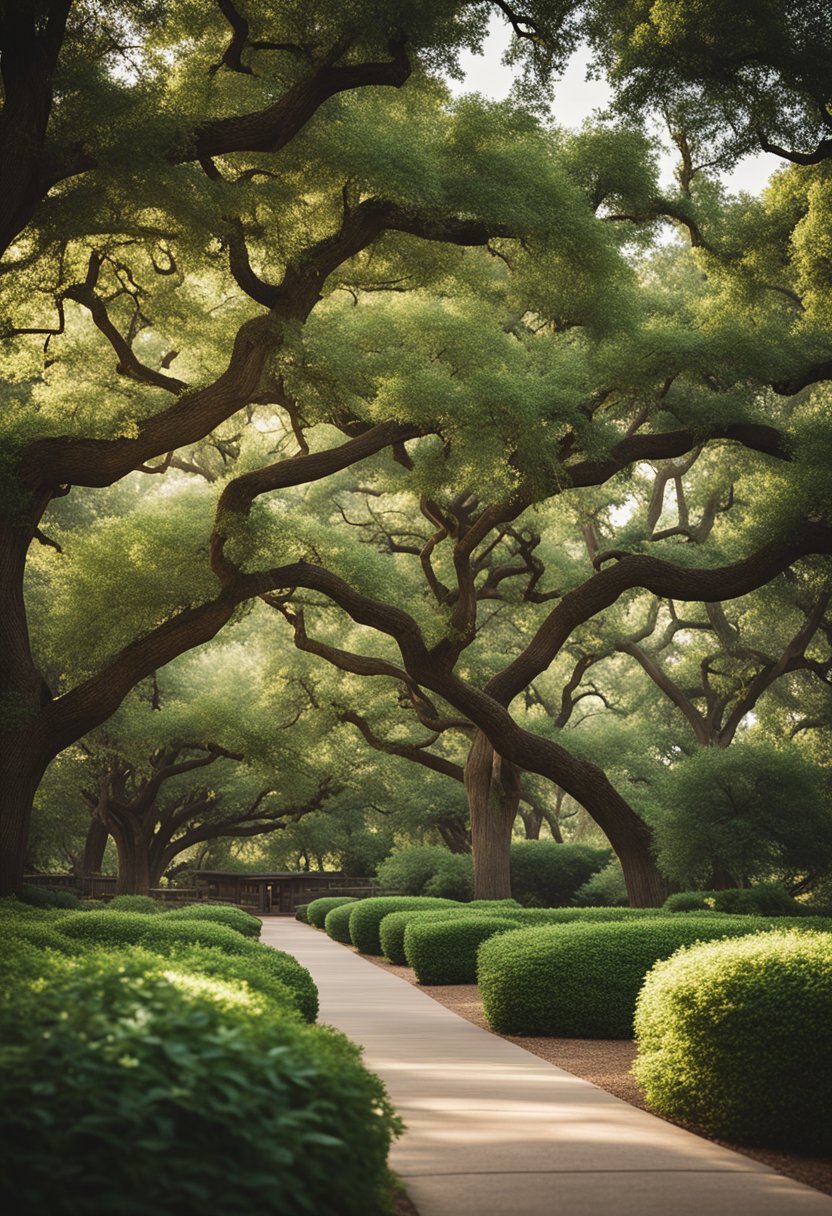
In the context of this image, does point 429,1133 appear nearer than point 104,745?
Answer: Yes

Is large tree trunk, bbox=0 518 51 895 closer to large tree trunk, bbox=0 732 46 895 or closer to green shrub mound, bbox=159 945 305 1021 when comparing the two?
large tree trunk, bbox=0 732 46 895

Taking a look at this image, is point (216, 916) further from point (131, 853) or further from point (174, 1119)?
point (131, 853)

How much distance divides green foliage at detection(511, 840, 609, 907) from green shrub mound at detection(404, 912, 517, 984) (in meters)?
18.1

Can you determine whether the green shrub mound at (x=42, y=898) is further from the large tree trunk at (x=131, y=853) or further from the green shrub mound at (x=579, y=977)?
the large tree trunk at (x=131, y=853)

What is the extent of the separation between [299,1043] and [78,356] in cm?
1745

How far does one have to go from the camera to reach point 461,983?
59.4ft

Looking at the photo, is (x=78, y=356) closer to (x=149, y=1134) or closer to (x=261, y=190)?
(x=261, y=190)

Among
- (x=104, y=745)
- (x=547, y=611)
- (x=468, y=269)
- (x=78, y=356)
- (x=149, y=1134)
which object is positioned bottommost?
(x=149, y=1134)

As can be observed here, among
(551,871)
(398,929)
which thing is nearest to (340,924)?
(551,871)

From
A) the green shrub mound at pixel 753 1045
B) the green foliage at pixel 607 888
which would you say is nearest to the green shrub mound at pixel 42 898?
the green shrub mound at pixel 753 1045

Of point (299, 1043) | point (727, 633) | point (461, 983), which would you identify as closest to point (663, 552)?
point (727, 633)

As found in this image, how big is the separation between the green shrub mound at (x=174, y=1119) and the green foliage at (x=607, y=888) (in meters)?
30.4

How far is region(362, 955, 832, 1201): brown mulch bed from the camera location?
20.8 ft

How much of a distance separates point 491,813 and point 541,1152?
20.1m
